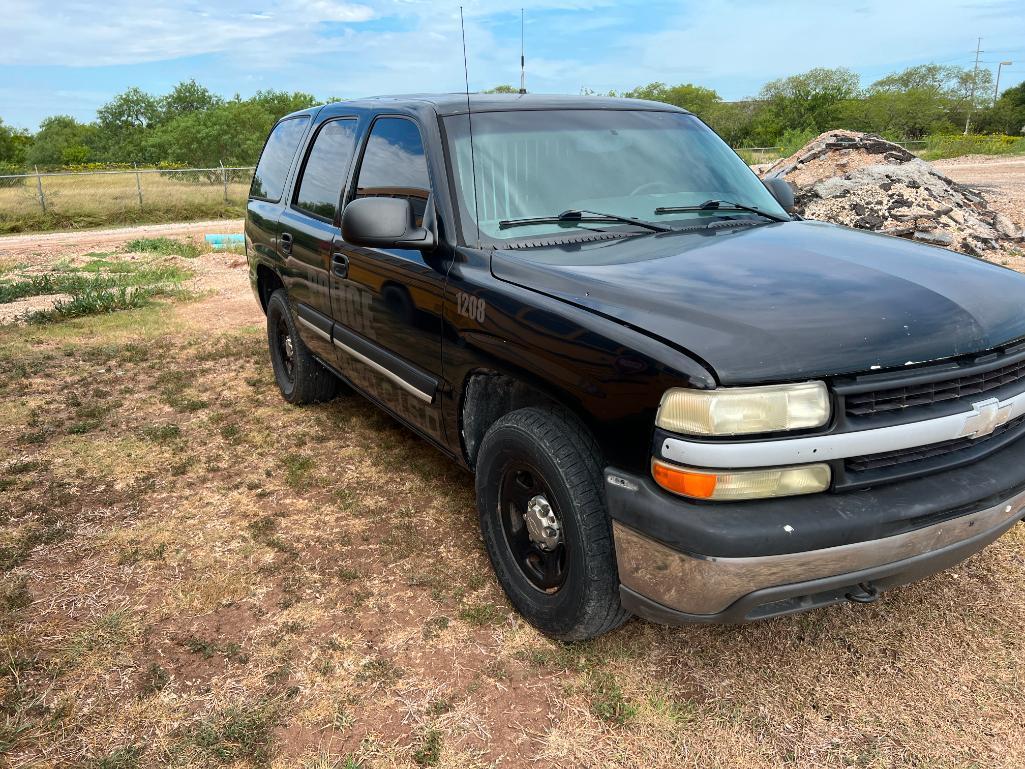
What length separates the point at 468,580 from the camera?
126 inches

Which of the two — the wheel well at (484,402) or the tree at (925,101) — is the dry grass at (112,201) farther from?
the tree at (925,101)

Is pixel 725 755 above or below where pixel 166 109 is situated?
below

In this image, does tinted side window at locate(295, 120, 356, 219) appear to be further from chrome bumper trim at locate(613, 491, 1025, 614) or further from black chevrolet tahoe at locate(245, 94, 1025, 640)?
chrome bumper trim at locate(613, 491, 1025, 614)

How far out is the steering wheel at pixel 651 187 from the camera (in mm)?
3238

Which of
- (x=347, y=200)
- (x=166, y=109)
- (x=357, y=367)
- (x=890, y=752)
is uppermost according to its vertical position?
(x=166, y=109)

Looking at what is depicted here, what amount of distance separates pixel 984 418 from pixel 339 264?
288cm

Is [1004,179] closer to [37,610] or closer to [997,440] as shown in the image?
[997,440]

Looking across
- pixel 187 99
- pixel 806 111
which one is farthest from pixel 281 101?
pixel 806 111

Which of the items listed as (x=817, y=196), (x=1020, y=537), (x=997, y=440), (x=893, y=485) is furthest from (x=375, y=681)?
(x=817, y=196)

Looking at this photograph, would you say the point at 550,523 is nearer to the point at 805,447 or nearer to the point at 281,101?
the point at 805,447

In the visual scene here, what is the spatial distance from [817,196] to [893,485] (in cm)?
930

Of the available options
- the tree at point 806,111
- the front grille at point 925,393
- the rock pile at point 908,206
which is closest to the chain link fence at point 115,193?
the rock pile at point 908,206

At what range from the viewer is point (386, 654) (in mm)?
2744

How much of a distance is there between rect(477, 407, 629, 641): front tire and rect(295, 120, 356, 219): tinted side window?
76.1 inches
